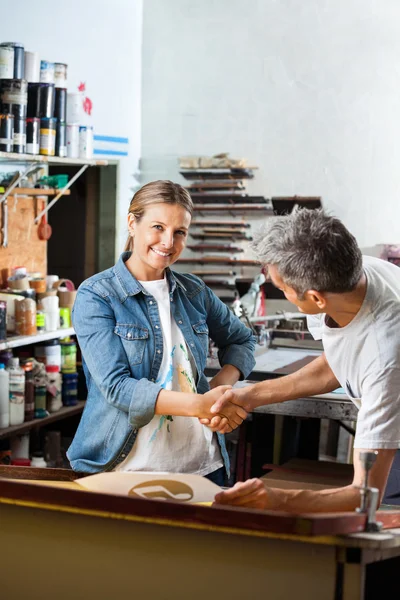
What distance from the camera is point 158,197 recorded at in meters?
2.76

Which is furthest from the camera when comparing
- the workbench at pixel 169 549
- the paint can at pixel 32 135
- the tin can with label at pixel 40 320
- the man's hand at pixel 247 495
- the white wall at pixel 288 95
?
the white wall at pixel 288 95

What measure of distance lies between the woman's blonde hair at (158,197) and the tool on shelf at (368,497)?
48.4 inches

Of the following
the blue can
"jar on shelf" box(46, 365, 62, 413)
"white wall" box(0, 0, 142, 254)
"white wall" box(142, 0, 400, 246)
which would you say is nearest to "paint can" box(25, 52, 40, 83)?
"white wall" box(0, 0, 142, 254)

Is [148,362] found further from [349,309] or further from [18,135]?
[18,135]

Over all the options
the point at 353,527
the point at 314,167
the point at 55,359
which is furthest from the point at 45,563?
the point at 314,167

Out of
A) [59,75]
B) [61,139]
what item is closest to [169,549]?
[61,139]

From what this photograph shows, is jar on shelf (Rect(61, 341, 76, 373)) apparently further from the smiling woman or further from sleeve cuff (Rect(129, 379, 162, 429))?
sleeve cuff (Rect(129, 379, 162, 429))

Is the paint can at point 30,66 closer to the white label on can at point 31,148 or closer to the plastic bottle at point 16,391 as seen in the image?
the white label on can at point 31,148

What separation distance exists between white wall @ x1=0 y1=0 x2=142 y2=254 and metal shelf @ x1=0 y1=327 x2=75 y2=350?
1.87m

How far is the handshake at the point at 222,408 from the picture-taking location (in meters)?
2.61


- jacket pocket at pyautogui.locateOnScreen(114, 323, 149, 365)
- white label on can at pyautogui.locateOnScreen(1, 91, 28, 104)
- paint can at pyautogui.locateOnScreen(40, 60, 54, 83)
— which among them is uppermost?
paint can at pyautogui.locateOnScreen(40, 60, 54, 83)

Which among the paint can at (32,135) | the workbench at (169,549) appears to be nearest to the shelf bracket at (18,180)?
the paint can at (32,135)

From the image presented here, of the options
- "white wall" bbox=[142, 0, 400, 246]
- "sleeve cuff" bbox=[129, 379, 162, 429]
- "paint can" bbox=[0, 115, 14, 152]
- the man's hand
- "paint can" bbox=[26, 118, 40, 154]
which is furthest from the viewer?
"white wall" bbox=[142, 0, 400, 246]

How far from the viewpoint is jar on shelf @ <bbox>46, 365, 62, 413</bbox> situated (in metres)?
5.33
